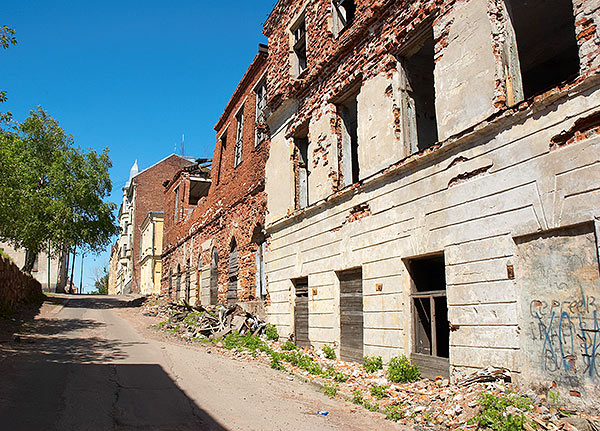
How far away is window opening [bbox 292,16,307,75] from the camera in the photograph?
539 inches

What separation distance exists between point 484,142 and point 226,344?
365 inches

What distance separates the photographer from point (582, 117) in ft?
18.1

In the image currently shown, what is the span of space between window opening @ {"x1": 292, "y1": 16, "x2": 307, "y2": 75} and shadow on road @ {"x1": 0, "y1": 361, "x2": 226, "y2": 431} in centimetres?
955

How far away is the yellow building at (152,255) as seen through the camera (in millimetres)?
38222

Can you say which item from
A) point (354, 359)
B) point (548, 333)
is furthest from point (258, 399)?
point (548, 333)

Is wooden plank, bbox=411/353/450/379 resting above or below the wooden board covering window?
below

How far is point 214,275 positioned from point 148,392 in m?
13.0

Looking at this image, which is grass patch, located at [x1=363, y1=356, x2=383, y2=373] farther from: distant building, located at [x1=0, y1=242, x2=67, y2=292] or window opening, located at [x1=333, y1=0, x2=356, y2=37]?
distant building, located at [x1=0, y1=242, x2=67, y2=292]

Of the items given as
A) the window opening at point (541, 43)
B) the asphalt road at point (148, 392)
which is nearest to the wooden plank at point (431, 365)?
the asphalt road at point (148, 392)

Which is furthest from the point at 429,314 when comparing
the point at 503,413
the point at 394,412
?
the point at 503,413

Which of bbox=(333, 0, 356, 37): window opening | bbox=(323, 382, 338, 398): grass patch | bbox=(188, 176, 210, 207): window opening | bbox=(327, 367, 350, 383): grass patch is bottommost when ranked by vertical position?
bbox=(323, 382, 338, 398): grass patch

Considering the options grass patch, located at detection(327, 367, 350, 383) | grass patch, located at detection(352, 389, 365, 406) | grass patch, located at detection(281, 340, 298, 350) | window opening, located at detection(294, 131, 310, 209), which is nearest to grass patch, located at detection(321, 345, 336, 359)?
grass patch, located at detection(327, 367, 350, 383)

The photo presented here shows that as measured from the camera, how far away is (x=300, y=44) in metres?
13.7

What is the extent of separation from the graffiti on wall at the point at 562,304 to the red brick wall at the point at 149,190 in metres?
45.3
